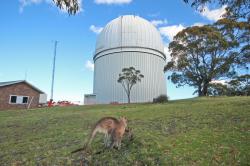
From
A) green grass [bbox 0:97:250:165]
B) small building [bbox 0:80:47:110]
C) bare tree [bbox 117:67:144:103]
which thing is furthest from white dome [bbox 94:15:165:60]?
green grass [bbox 0:97:250:165]

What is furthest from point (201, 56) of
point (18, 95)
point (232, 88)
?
point (18, 95)

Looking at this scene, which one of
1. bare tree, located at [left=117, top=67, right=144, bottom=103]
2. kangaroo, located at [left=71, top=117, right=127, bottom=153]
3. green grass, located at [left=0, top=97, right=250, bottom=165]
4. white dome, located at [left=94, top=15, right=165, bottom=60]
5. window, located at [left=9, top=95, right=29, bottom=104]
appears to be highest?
white dome, located at [left=94, top=15, right=165, bottom=60]

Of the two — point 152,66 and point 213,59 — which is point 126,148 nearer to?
point 213,59

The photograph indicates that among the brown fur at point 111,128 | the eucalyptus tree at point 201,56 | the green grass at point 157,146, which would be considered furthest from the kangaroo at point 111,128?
the eucalyptus tree at point 201,56

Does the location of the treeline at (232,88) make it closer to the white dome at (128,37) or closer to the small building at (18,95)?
the white dome at (128,37)

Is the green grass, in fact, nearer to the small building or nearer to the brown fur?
Answer: the brown fur

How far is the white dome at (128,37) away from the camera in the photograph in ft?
174

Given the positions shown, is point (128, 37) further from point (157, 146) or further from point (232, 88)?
point (157, 146)

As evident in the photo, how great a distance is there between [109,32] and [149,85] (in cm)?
1123

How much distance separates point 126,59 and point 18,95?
58.5ft

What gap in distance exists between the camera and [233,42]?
43469 mm

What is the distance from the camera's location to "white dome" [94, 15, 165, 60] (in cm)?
5312

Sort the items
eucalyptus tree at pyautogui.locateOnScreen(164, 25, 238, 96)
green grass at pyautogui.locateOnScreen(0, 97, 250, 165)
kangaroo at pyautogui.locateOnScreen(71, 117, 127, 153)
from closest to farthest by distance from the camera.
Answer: green grass at pyautogui.locateOnScreen(0, 97, 250, 165) → kangaroo at pyautogui.locateOnScreen(71, 117, 127, 153) → eucalyptus tree at pyautogui.locateOnScreen(164, 25, 238, 96)

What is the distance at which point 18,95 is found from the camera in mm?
49438
